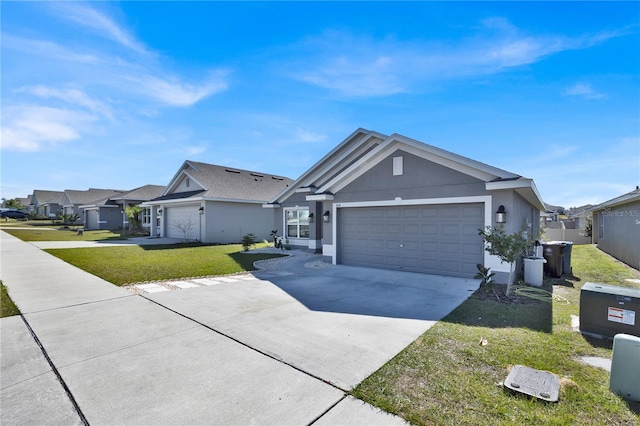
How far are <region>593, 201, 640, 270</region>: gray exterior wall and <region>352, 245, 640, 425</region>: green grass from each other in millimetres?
9460

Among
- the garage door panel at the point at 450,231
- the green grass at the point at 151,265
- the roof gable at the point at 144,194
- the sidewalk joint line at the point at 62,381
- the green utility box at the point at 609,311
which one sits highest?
the roof gable at the point at 144,194

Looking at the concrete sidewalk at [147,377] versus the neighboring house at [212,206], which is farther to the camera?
the neighboring house at [212,206]

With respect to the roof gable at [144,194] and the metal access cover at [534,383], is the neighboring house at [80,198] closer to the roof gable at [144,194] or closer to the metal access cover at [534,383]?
the roof gable at [144,194]

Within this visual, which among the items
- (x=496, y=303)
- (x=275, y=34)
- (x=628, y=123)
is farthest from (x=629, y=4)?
(x=275, y=34)

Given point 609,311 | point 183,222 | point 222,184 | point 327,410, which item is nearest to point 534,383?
point 327,410

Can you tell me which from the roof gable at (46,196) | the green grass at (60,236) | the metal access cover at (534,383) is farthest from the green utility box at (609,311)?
the roof gable at (46,196)

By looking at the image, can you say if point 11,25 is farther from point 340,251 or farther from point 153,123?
point 340,251

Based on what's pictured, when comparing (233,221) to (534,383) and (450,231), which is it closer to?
(450,231)

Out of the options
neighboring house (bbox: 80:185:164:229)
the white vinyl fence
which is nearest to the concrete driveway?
the white vinyl fence

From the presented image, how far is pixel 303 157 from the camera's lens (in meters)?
22.6

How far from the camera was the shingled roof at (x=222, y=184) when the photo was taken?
20.8 m

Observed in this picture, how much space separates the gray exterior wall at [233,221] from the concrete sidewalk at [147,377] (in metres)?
14.4

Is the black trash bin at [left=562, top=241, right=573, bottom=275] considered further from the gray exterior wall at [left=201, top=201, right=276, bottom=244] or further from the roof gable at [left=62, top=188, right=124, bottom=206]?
the roof gable at [left=62, top=188, right=124, bottom=206]

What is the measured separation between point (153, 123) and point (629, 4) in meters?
18.5
